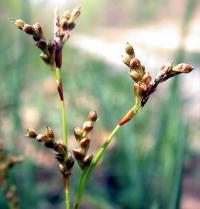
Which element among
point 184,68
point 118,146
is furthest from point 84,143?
point 118,146

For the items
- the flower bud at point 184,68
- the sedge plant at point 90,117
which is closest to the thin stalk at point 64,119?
the sedge plant at point 90,117

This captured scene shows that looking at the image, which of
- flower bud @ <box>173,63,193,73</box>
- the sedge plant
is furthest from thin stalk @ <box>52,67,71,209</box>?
flower bud @ <box>173,63,193,73</box>

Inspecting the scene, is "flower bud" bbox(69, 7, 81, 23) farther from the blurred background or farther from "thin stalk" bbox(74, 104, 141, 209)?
"thin stalk" bbox(74, 104, 141, 209)

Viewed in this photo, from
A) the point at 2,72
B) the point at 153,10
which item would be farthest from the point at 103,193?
the point at 153,10

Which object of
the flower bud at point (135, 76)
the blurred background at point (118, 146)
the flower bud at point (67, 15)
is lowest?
the blurred background at point (118, 146)

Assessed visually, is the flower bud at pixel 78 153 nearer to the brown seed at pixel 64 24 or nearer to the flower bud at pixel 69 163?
the flower bud at pixel 69 163

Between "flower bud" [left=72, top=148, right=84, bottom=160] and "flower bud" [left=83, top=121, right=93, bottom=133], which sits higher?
"flower bud" [left=83, top=121, right=93, bottom=133]

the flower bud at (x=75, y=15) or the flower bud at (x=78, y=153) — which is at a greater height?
the flower bud at (x=75, y=15)

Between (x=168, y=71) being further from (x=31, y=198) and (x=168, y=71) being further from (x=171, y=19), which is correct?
Result: (x=171, y=19)

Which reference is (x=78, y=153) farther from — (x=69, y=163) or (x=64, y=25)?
(x=64, y=25)

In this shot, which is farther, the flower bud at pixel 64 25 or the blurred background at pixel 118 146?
the blurred background at pixel 118 146

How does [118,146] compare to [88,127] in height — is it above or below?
below

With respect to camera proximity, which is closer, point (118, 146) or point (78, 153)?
point (78, 153)
